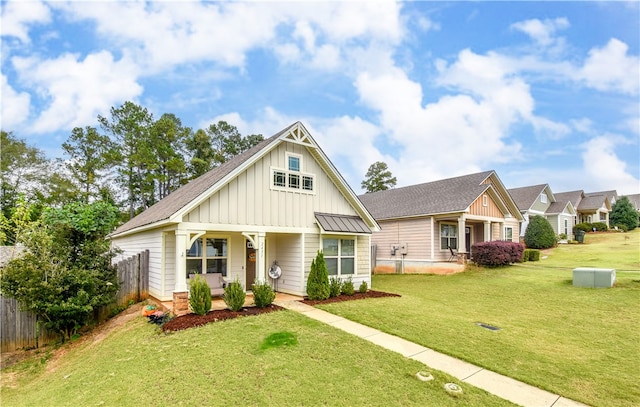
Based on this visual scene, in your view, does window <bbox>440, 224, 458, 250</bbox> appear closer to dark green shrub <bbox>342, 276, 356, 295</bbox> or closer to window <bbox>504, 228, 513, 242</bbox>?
window <bbox>504, 228, 513, 242</bbox>

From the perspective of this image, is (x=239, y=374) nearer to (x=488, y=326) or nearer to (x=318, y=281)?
(x=318, y=281)

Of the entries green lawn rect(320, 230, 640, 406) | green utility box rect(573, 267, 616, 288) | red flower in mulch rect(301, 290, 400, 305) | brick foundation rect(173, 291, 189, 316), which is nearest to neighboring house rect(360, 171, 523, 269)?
green lawn rect(320, 230, 640, 406)

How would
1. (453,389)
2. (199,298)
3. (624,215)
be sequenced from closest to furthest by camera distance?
(453,389) < (199,298) < (624,215)

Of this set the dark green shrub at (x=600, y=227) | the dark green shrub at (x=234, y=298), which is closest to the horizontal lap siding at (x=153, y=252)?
the dark green shrub at (x=234, y=298)

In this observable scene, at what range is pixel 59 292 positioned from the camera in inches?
358

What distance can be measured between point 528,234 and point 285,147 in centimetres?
2363

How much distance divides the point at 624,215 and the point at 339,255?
4105 centimetres

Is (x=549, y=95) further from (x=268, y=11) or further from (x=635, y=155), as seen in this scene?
(x=268, y=11)

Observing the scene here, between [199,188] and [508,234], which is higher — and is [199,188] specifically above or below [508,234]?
above

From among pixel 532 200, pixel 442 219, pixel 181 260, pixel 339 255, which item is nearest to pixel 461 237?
pixel 442 219

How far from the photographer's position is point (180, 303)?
8.63m

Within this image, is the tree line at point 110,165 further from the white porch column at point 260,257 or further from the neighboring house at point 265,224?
the white porch column at point 260,257

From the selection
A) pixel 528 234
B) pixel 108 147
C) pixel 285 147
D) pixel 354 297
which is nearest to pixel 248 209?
pixel 285 147

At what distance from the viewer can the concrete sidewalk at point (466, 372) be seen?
4.59m
